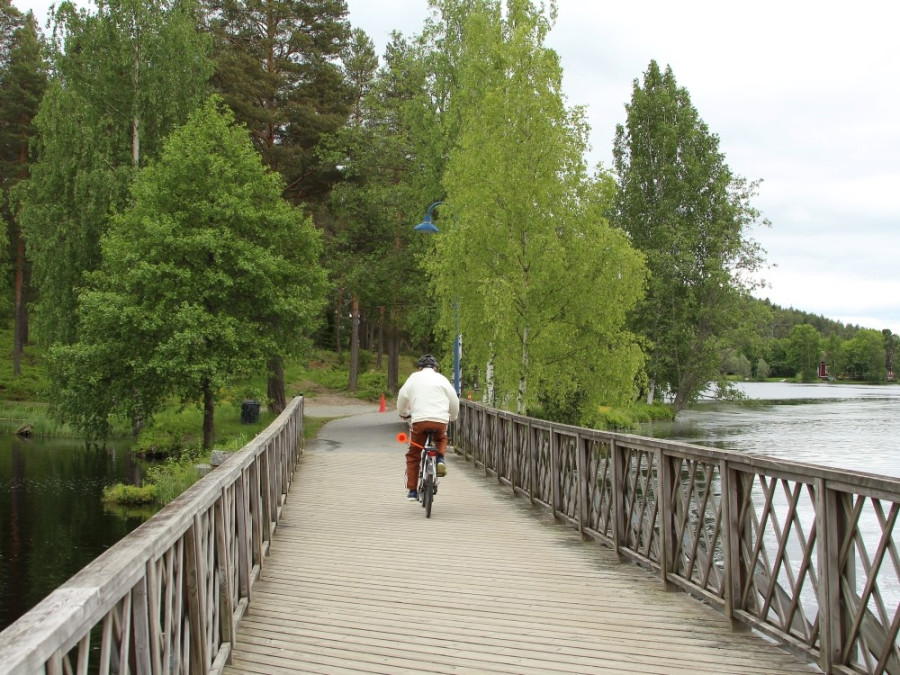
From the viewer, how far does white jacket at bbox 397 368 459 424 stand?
31.0 ft

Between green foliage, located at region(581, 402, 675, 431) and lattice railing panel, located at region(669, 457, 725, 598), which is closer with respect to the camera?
lattice railing panel, located at region(669, 457, 725, 598)

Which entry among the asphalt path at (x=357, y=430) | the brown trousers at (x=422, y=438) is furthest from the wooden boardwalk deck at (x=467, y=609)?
the asphalt path at (x=357, y=430)

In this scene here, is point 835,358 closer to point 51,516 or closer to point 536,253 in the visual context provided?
point 536,253

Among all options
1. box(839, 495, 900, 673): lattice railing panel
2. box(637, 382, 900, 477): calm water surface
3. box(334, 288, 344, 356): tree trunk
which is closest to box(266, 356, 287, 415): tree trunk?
box(334, 288, 344, 356): tree trunk

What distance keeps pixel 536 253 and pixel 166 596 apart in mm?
15118

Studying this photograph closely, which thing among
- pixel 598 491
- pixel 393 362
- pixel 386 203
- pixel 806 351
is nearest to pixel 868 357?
pixel 806 351

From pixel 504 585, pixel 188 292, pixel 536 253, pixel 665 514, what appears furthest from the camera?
pixel 188 292

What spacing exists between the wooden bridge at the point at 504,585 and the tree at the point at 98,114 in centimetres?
1865

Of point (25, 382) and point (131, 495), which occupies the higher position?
point (25, 382)

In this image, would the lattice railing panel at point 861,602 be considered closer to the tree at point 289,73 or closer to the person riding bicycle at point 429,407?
the person riding bicycle at point 429,407

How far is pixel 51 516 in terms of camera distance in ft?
56.4

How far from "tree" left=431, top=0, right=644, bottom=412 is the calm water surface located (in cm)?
449

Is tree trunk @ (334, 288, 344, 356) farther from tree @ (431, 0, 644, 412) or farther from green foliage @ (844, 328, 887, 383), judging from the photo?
green foliage @ (844, 328, 887, 383)

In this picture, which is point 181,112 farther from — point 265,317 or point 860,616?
point 860,616
